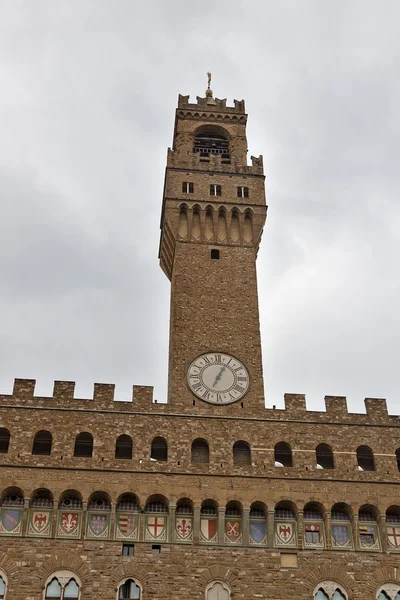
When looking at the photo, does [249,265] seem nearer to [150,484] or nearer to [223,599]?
[150,484]

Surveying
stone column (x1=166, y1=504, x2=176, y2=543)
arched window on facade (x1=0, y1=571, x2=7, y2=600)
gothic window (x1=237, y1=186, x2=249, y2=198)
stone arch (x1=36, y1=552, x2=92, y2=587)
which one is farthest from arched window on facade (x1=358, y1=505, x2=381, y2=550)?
gothic window (x1=237, y1=186, x2=249, y2=198)

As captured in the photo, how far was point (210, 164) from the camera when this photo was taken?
38.8 m

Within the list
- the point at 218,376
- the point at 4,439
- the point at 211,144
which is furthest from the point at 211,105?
the point at 4,439

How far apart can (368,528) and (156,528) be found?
7623 mm

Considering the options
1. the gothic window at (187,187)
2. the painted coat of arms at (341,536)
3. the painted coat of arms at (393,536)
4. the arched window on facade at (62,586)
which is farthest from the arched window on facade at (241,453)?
the gothic window at (187,187)

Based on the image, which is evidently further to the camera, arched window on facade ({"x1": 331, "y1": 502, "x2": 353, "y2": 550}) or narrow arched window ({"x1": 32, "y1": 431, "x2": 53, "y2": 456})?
narrow arched window ({"x1": 32, "y1": 431, "x2": 53, "y2": 456})

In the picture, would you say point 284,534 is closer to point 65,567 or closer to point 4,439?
point 65,567

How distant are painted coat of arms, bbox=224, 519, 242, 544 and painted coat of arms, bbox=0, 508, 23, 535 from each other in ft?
23.3

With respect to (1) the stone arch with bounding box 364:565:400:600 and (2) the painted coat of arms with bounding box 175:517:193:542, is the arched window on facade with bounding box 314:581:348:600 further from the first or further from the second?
(2) the painted coat of arms with bounding box 175:517:193:542

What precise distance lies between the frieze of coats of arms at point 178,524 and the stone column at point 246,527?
2.2 inches

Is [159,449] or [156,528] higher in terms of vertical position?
[159,449]

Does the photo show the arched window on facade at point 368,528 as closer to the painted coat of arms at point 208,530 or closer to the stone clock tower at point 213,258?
the painted coat of arms at point 208,530

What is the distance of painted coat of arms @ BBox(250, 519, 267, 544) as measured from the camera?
28.0m

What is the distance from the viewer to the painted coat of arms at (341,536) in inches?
1113
